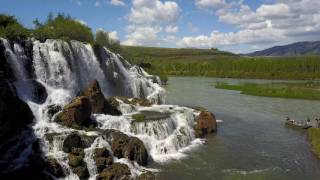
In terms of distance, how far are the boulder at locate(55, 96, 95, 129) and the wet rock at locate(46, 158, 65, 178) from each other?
6729mm

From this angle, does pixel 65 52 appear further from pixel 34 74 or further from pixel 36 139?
pixel 36 139

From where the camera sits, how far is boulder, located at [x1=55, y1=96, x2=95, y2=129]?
38875 millimetres

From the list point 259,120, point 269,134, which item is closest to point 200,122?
point 269,134

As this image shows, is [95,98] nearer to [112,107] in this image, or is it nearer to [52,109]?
[112,107]

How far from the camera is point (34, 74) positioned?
45438 millimetres

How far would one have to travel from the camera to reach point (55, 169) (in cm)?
3184

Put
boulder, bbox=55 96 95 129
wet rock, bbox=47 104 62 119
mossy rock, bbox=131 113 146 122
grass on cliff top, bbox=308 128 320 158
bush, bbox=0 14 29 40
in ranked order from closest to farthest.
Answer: boulder, bbox=55 96 95 129, wet rock, bbox=47 104 62 119, mossy rock, bbox=131 113 146 122, grass on cliff top, bbox=308 128 320 158, bush, bbox=0 14 29 40

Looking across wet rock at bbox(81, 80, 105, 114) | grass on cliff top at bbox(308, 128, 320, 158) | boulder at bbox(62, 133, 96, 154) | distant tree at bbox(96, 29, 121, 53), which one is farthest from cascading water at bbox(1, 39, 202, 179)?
distant tree at bbox(96, 29, 121, 53)

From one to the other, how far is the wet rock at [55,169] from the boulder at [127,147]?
18.5 ft

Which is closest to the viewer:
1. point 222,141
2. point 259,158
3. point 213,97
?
point 259,158

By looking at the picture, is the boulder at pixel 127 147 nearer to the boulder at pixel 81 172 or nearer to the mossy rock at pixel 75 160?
the mossy rock at pixel 75 160

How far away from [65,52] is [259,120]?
28.5 metres

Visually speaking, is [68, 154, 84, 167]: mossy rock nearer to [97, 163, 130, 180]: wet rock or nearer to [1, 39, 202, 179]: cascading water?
[1, 39, 202, 179]: cascading water

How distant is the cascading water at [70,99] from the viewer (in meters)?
36.3
